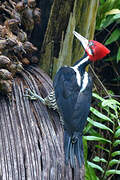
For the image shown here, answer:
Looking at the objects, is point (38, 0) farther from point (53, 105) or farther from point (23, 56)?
point (53, 105)

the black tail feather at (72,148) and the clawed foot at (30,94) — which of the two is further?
the clawed foot at (30,94)

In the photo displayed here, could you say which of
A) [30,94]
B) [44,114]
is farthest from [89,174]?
[30,94]

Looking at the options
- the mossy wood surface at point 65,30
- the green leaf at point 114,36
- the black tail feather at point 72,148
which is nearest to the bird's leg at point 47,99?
the black tail feather at point 72,148

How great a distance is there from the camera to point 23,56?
2.29 m

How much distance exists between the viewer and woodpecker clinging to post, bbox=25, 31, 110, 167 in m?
1.95

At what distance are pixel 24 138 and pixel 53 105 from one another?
348mm

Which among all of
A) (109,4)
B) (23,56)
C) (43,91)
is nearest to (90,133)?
(43,91)

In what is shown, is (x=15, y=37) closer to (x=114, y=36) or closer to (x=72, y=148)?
(x=72, y=148)

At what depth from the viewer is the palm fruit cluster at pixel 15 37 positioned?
1.91 metres

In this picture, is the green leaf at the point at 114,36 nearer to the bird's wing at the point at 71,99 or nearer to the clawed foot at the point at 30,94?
the bird's wing at the point at 71,99

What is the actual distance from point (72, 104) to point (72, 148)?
26 centimetres

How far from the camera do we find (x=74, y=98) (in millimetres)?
2086

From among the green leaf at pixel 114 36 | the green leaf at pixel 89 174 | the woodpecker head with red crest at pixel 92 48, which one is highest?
the green leaf at pixel 114 36

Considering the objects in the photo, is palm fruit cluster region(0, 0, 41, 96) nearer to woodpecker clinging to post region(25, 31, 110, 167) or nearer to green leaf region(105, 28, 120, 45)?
woodpecker clinging to post region(25, 31, 110, 167)
